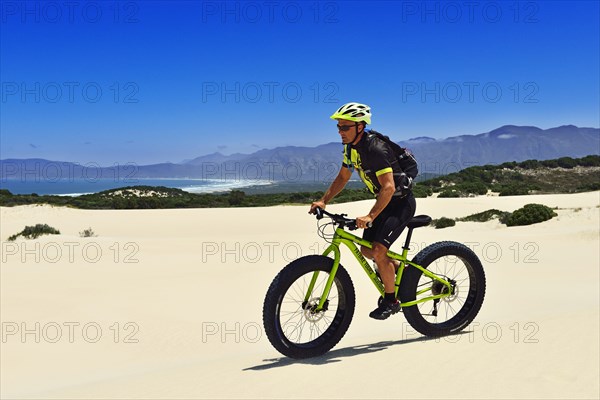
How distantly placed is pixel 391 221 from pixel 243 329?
3752 millimetres

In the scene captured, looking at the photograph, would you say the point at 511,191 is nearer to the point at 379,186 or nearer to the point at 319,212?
the point at 379,186

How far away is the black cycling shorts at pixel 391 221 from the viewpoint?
17.7 feet

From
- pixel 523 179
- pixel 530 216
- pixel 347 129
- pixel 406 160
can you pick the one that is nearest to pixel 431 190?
pixel 523 179

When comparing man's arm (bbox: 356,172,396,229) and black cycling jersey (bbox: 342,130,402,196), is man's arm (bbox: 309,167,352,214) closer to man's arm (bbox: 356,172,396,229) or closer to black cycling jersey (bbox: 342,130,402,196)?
black cycling jersey (bbox: 342,130,402,196)

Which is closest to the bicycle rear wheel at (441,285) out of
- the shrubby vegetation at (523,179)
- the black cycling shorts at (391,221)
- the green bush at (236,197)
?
the black cycling shorts at (391,221)

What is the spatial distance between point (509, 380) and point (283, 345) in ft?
6.62

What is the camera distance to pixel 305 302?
17.4 ft

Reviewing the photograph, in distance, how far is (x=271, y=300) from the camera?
511 centimetres

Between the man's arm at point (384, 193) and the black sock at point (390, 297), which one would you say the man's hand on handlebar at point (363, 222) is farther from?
the black sock at point (390, 297)

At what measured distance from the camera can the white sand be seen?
459 cm

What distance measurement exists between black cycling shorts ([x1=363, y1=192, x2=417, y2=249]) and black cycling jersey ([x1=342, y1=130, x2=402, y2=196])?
14cm

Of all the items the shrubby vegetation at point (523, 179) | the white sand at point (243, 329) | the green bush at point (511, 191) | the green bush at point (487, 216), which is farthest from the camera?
the shrubby vegetation at point (523, 179)

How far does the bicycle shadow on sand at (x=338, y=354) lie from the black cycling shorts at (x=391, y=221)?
1080 millimetres

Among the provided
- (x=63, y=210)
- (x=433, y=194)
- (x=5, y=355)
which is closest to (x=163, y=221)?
(x=63, y=210)
